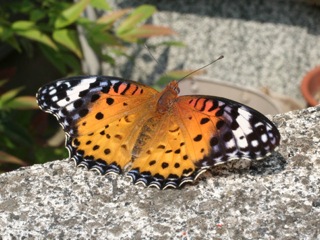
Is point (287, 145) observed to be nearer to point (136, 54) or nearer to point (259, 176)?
point (259, 176)

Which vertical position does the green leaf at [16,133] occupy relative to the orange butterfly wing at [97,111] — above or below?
below

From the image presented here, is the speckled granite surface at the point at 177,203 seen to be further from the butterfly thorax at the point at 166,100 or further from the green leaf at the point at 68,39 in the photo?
the green leaf at the point at 68,39

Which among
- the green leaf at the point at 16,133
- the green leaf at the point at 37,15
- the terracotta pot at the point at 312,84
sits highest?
the green leaf at the point at 37,15

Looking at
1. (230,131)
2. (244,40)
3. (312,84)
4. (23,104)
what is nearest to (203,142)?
(230,131)

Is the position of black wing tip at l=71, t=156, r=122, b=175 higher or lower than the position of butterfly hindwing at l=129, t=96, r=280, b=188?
lower

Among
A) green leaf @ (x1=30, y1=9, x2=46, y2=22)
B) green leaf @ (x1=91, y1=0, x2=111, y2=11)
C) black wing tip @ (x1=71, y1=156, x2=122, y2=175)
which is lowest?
black wing tip @ (x1=71, y1=156, x2=122, y2=175)

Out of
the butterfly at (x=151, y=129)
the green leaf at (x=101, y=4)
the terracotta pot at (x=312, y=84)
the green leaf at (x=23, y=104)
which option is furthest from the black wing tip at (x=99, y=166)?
the terracotta pot at (x=312, y=84)

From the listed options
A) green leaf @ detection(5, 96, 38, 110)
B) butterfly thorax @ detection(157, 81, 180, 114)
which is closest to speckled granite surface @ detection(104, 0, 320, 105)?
green leaf @ detection(5, 96, 38, 110)

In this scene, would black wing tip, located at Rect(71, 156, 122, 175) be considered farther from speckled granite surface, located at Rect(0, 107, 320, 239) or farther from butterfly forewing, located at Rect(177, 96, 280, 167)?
butterfly forewing, located at Rect(177, 96, 280, 167)
